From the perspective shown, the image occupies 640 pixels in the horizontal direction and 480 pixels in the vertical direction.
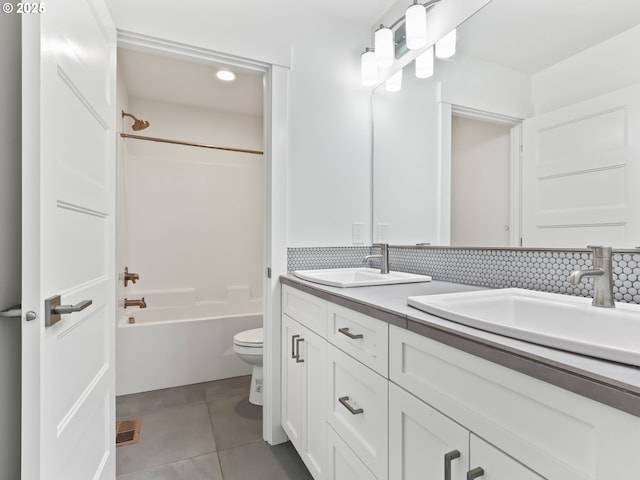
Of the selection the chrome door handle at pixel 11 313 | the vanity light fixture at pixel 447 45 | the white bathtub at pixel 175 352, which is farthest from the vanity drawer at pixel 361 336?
the white bathtub at pixel 175 352

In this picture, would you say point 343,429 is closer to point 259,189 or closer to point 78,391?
point 78,391

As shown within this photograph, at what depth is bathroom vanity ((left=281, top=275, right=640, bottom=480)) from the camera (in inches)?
17.9

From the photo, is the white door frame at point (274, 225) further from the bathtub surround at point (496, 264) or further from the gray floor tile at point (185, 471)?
the gray floor tile at point (185, 471)

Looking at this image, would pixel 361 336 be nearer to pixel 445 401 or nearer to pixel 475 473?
pixel 445 401

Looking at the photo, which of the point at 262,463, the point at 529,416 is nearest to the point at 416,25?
the point at 529,416

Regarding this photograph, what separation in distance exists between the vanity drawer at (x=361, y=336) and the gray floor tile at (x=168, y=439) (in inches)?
41.7

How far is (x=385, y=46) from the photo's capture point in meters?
1.78

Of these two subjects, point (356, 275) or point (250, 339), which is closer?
point (356, 275)

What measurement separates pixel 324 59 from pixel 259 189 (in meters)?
1.83

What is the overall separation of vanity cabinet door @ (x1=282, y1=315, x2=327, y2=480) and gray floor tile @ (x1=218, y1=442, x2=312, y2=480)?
0.36ft

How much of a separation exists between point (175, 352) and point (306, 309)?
57.3 inches

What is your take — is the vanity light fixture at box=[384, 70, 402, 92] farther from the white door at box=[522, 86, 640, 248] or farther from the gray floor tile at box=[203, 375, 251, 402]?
the gray floor tile at box=[203, 375, 251, 402]

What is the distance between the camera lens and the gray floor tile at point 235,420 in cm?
175

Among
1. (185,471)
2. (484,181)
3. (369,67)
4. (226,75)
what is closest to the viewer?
(484,181)
